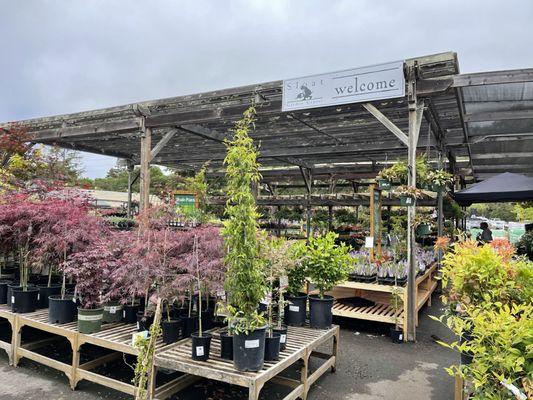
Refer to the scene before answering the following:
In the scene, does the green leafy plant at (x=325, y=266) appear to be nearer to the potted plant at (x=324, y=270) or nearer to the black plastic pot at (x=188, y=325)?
the potted plant at (x=324, y=270)

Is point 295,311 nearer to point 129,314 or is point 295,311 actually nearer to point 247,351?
point 247,351

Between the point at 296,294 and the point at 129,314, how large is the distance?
1.69 metres

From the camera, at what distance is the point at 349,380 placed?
3.52 m

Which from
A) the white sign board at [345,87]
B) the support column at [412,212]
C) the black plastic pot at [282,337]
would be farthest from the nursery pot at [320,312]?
the white sign board at [345,87]

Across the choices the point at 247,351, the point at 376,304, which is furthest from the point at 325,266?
the point at 376,304

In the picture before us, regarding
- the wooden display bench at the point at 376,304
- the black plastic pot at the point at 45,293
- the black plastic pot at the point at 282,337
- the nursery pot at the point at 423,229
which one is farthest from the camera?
the nursery pot at the point at 423,229

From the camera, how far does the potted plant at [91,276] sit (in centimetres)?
332

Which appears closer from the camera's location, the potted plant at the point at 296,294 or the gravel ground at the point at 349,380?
the gravel ground at the point at 349,380

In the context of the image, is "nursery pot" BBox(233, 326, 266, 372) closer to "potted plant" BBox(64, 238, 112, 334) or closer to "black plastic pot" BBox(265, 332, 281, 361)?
"black plastic pot" BBox(265, 332, 281, 361)

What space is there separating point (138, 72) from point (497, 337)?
1246cm

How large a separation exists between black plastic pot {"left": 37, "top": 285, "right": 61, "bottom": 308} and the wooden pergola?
2.82m

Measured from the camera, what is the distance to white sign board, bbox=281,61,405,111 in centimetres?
467

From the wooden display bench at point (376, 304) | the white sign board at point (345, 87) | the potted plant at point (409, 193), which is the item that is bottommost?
the wooden display bench at point (376, 304)

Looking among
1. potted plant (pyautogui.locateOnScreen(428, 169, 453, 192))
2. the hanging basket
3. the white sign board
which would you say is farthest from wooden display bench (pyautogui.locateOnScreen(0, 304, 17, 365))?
potted plant (pyautogui.locateOnScreen(428, 169, 453, 192))
